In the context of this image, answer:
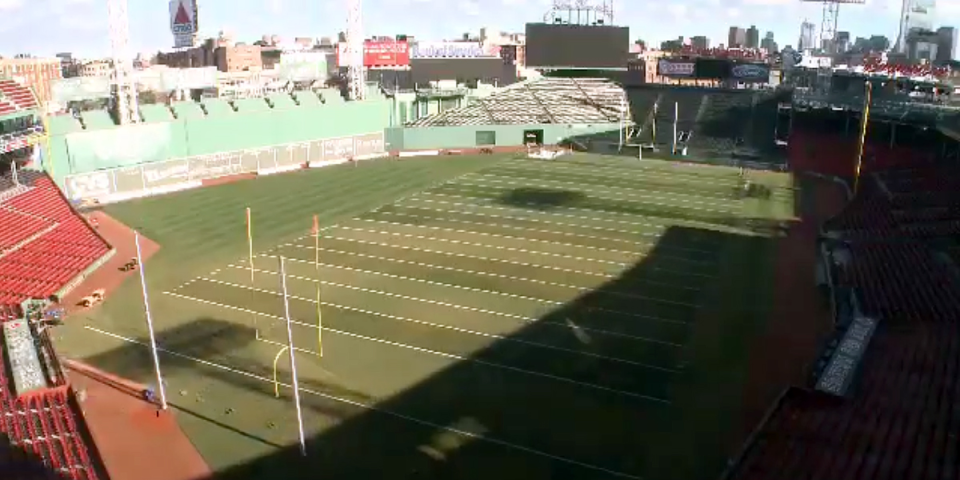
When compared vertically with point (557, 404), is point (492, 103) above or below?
above

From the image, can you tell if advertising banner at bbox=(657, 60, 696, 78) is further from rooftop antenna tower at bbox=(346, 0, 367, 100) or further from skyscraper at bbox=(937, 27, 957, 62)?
skyscraper at bbox=(937, 27, 957, 62)

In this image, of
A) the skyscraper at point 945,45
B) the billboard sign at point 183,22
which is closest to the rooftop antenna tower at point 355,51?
the billboard sign at point 183,22

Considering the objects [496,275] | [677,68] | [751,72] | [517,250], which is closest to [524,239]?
[517,250]

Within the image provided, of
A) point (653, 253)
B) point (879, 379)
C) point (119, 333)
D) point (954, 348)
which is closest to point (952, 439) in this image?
point (879, 379)

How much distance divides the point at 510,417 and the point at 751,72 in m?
59.9

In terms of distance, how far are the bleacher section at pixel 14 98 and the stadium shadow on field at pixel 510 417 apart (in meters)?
17.9

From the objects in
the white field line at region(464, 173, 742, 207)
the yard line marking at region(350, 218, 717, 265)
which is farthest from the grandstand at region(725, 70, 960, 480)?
the white field line at region(464, 173, 742, 207)

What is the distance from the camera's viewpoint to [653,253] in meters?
29.8

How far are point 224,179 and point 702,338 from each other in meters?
33.6

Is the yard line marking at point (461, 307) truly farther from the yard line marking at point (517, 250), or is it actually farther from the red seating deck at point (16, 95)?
the red seating deck at point (16, 95)

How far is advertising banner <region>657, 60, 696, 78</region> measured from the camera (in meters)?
71.8

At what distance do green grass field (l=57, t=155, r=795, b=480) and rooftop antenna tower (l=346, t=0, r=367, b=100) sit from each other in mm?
18739

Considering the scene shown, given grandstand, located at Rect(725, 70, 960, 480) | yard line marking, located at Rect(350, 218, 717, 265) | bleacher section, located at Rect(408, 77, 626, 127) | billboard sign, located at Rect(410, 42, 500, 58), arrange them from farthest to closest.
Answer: billboard sign, located at Rect(410, 42, 500, 58), bleacher section, located at Rect(408, 77, 626, 127), yard line marking, located at Rect(350, 218, 717, 265), grandstand, located at Rect(725, 70, 960, 480)

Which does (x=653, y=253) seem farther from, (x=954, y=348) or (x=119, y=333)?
(x=119, y=333)
